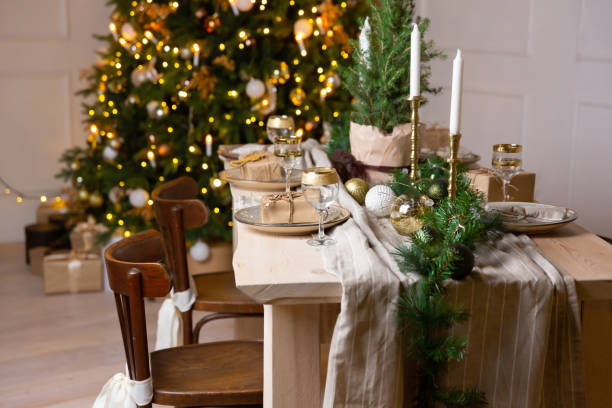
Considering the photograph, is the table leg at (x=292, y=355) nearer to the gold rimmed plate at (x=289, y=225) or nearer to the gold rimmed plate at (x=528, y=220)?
the gold rimmed plate at (x=289, y=225)

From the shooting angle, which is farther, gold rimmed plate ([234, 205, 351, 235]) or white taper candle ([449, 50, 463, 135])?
gold rimmed plate ([234, 205, 351, 235])

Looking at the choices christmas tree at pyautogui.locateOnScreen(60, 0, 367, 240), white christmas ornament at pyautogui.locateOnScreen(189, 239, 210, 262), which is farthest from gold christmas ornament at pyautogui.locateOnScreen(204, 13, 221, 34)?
white christmas ornament at pyautogui.locateOnScreen(189, 239, 210, 262)

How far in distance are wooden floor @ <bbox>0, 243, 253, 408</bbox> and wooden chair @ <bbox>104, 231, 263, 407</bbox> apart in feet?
3.23

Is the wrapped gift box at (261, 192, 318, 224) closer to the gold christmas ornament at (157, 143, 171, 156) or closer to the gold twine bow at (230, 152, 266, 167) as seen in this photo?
the gold twine bow at (230, 152, 266, 167)

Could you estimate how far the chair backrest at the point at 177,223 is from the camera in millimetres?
1906

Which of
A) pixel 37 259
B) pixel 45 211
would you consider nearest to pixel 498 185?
pixel 37 259

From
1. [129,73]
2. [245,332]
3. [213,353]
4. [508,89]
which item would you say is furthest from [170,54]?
[213,353]

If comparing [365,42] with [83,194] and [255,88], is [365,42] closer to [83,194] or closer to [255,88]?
[255,88]

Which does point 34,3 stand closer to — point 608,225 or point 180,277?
point 180,277

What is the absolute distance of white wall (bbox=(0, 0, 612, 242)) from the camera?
10.1ft

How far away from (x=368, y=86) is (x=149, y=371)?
95 cm

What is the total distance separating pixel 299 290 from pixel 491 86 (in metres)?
2.71

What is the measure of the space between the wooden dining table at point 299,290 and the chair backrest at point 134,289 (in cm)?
17

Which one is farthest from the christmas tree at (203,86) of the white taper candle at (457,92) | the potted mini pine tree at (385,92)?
the white taper candle at (457,92)
